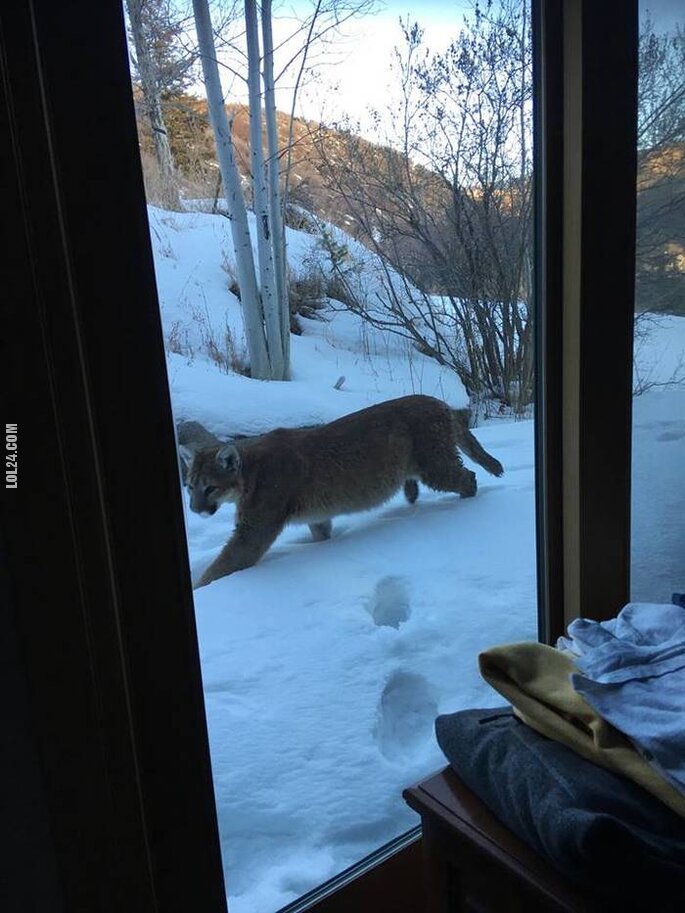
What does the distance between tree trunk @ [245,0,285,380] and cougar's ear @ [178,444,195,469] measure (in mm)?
173

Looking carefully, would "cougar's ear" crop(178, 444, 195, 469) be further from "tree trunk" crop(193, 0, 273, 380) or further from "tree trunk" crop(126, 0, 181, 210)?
"tree trunk" crop(126, 0, 181, 210)

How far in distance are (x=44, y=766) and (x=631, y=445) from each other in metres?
1.02

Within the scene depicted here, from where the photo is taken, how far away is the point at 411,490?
5.03ft

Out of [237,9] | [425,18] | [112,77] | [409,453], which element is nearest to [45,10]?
[112,77]

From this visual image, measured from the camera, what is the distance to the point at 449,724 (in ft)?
2.67

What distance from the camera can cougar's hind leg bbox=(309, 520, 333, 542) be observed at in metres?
1.33

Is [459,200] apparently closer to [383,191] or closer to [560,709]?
[383,191]

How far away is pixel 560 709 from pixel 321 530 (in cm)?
68

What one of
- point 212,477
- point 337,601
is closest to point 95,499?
point 212,477

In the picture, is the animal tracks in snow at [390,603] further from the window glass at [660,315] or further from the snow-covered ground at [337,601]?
the window glass at [660,315]

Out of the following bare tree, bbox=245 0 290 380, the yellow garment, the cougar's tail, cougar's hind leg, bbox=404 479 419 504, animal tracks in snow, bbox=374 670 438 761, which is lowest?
animal tracks in snow, bbox=374 670 438 761

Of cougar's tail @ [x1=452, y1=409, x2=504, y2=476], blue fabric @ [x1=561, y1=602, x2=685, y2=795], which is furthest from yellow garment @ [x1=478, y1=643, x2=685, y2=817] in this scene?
cougar's tail @ [x1=452, y1=409, x2=504, y2=476]

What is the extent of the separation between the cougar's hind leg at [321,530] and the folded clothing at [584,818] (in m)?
0.61

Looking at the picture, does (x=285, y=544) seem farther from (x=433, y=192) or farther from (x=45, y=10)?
(x=45, y=10)
